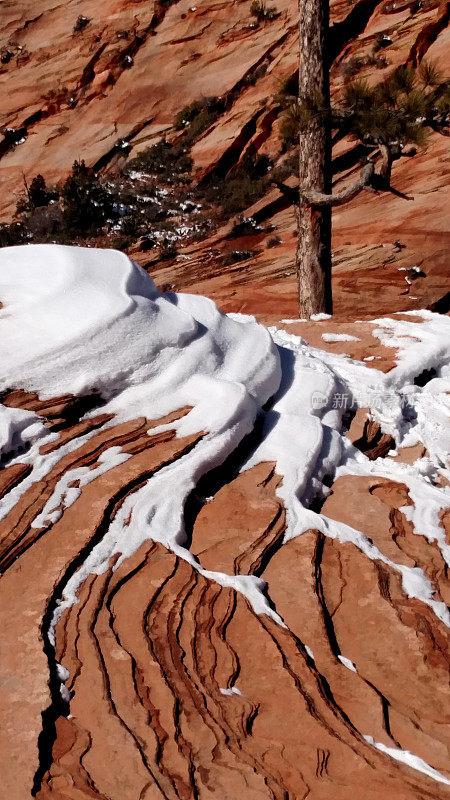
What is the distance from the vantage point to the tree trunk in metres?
8.18

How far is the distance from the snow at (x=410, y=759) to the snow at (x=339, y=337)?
4.29 metres

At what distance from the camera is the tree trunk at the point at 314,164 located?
26.8 ft

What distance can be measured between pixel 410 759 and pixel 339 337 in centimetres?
445

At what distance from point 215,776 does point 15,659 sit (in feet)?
3.03

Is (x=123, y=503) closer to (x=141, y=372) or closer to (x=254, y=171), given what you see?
(x=141, y=372)

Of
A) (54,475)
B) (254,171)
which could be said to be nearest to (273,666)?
(54,475)

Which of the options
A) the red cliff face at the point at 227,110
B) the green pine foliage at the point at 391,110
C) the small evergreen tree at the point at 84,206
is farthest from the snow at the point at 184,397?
the small evergreen tree at the point at 84,206

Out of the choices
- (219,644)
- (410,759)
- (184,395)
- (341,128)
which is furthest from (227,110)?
(410,759)

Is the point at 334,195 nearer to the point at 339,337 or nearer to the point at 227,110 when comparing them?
the point at 339,337

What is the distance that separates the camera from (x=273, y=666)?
299cm

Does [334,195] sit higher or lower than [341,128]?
lower

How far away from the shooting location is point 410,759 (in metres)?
2.60

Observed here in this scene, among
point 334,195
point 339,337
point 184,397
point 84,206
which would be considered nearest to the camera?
point 184,397

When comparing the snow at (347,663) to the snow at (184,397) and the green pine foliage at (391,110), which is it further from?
the green pine foliage at (391,110)
